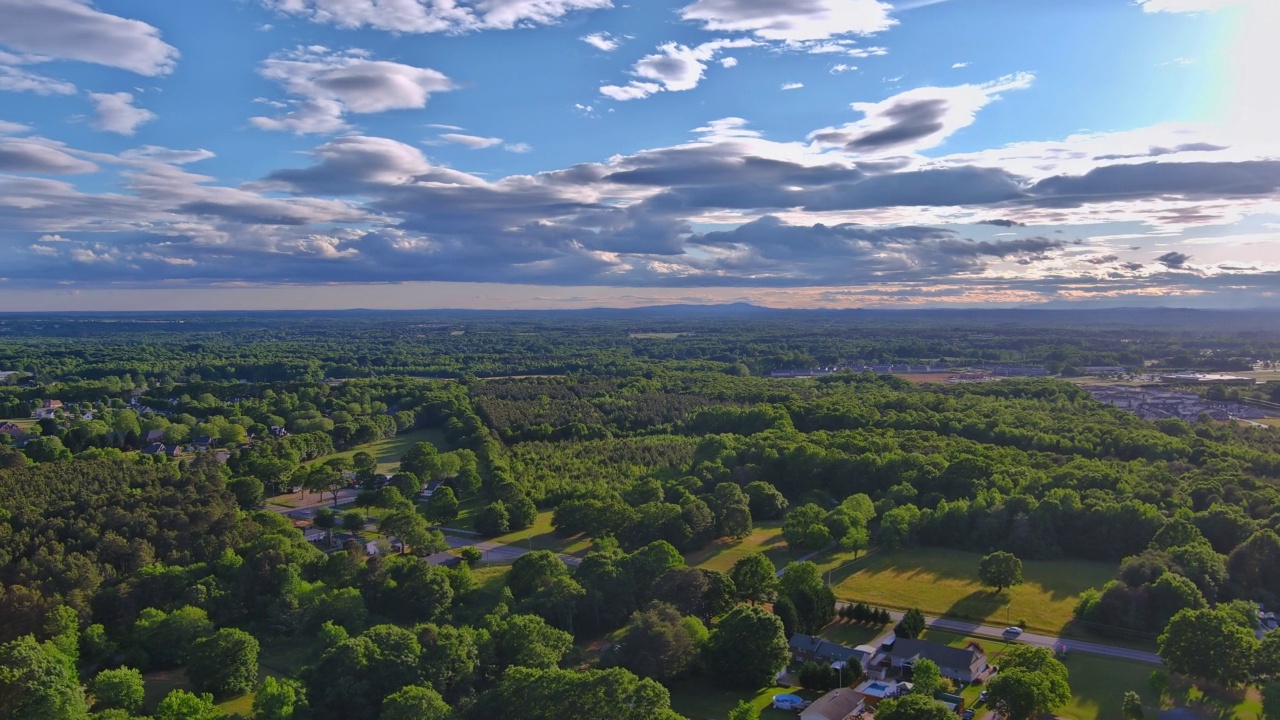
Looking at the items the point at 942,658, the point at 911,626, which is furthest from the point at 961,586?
the point at 942,658

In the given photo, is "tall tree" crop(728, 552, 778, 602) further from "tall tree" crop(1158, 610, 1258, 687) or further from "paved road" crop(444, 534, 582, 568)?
"tall tree" crop(1158, 610, 1258, 687)

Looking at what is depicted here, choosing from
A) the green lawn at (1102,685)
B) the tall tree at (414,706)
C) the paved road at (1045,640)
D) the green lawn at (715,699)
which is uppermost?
the tall tree at (414,706)

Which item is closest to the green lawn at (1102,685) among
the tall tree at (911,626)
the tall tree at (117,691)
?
the tall tree at (911,626)

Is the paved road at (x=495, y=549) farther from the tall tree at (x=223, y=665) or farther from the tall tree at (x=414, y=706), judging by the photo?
the tall tree at (x=414, y=706)

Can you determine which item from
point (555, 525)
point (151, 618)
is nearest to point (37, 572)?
point (151, 618)

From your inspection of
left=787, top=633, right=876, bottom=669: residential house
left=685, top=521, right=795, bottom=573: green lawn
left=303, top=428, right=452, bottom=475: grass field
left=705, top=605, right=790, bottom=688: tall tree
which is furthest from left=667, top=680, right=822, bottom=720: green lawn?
left=303, top=428, right=452, bottom=475: grass field

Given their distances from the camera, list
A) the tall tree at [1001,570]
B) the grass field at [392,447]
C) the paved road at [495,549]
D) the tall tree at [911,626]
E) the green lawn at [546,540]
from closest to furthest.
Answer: the tall tree at [911,626] → the tall tree at [1001,570] → the paved road at [495,549] → the green lawn at [546,540] → the grass field at [392,447]
